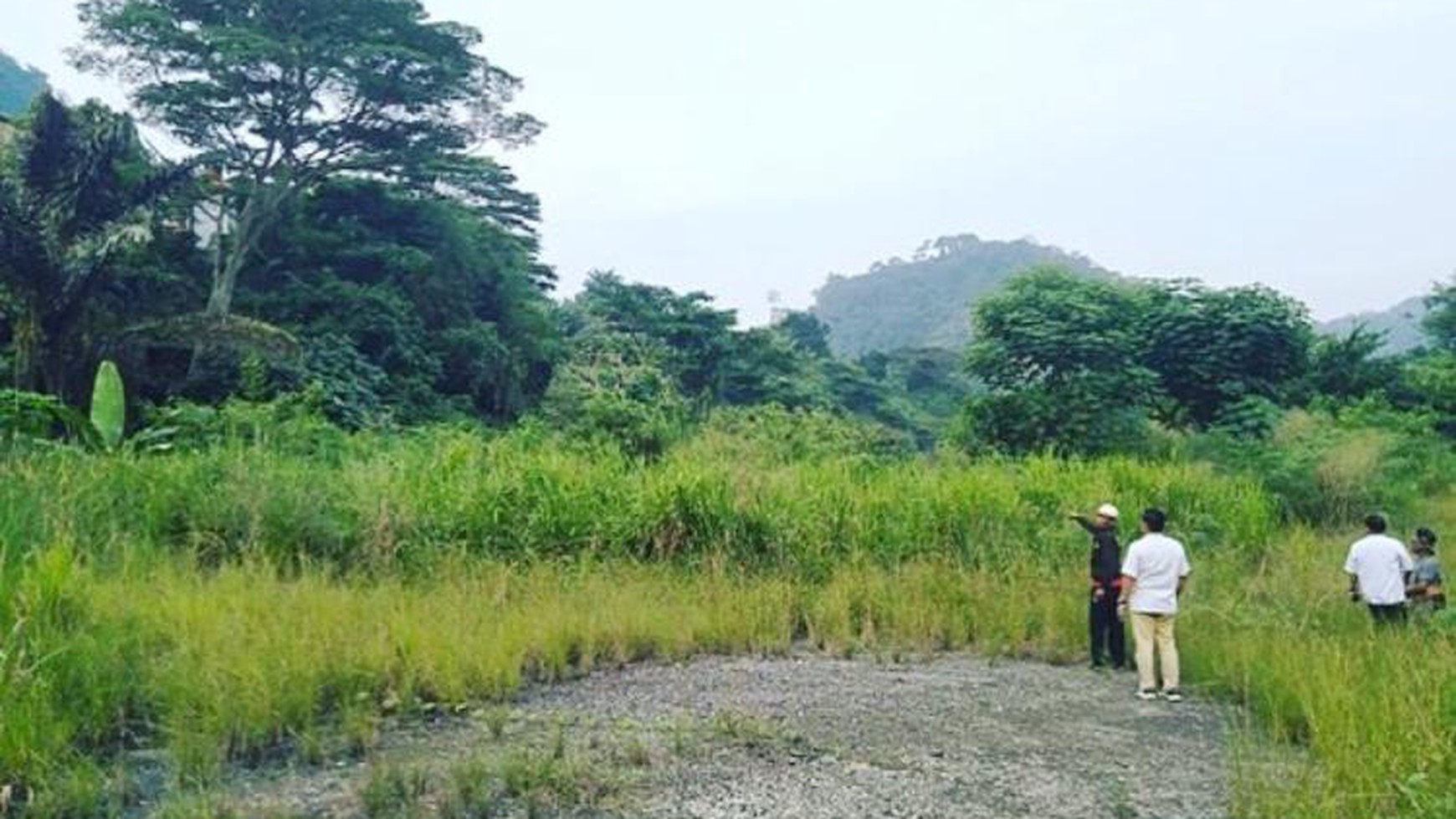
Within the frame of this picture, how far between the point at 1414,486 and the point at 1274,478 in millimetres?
3363

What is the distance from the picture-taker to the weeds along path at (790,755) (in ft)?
16.8

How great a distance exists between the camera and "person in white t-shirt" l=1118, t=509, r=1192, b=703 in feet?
26.1

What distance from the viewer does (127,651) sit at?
6375mm

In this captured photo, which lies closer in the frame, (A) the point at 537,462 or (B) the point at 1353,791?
(B) the point at 1353,791

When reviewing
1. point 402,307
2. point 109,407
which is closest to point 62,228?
point 109,407

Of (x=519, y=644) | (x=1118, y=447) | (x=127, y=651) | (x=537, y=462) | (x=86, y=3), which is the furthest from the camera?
(x=86, y=3)

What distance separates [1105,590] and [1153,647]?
0.87 meters

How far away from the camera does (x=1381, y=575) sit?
916cm

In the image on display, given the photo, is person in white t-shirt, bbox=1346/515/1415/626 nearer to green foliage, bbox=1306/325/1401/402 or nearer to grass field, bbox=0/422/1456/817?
grass field, bbox=0/422/1456/817

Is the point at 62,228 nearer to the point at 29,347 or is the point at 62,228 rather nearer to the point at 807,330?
the point at 29,347

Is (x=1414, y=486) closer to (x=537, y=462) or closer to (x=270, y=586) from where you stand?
(x=537, y=462)

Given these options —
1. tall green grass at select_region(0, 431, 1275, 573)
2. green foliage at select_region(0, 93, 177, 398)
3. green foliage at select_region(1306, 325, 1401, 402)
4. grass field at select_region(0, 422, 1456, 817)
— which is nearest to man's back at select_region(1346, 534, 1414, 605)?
grass field at select_region(0, 422, 1456, 817)

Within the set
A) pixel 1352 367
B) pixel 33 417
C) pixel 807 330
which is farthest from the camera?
pixel 807 330

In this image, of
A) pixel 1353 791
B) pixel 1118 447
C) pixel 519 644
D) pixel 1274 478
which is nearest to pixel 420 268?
pixel 1118 447
